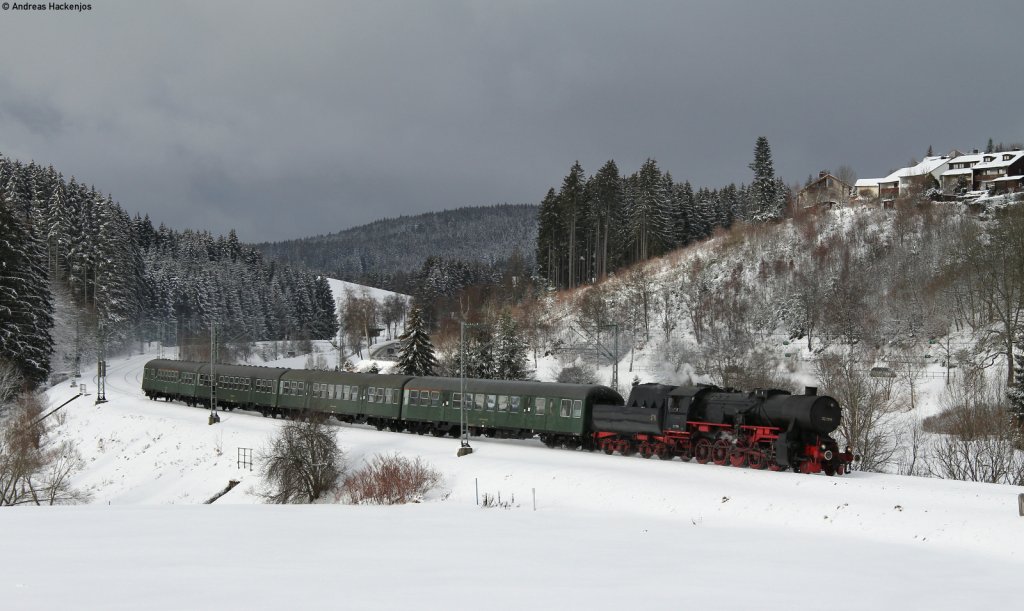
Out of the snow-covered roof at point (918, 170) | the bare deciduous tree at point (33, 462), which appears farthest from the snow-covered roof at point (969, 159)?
the bare deciduous tree at point (33, 462)

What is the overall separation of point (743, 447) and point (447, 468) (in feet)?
42.7

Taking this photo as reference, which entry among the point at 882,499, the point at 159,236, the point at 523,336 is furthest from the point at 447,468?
the point at 159,236

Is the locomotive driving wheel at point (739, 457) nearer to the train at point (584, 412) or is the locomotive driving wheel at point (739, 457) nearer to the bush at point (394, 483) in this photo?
the train at point (584, 412)

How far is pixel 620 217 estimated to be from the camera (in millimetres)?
115688

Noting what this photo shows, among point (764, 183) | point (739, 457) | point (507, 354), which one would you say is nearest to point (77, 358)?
point (507, 354)

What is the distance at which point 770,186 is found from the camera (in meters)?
111

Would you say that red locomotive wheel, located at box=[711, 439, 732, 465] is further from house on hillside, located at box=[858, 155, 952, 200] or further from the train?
house on hillside, located at box=[858, 155, 952, 200]

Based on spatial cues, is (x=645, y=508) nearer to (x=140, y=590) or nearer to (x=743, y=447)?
(x=743, y=447)

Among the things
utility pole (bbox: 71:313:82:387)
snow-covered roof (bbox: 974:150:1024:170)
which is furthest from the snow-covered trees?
snow-covered roof (bbox: 974:150:1024:170)

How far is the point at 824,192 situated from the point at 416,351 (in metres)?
76.5

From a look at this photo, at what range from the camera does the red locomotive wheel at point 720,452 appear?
31312 millimetres

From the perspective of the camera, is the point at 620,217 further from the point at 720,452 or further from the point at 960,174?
the point at 720,452

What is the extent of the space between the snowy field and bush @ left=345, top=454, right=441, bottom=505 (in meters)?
1.02

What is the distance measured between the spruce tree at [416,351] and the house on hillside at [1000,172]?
7978 centimetres
